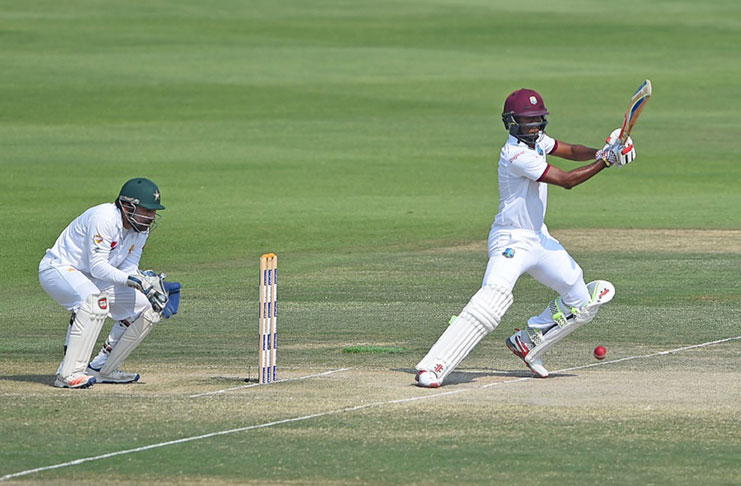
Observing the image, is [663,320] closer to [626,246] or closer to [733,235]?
[626,246]

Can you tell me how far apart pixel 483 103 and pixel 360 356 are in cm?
3374

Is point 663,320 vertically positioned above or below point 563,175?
below

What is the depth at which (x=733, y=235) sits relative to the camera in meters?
24.7

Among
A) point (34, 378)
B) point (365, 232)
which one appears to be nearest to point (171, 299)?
point (34, 378)

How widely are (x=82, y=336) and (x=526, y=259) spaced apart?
3.63 meters

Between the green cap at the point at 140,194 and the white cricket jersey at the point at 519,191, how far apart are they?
2.81 m

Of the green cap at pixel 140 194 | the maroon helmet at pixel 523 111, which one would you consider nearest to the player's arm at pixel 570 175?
the maroon helmet at pixel 523 111

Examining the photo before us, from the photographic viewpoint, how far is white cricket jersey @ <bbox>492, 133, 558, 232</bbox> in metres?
12.3

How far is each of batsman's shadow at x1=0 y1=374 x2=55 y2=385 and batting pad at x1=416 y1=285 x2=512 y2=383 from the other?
3139 mm

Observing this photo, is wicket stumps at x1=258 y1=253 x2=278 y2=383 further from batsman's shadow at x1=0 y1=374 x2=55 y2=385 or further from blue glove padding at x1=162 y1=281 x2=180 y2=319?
batsman's shadow at x1=0 y1=374 x2=55 y2=385

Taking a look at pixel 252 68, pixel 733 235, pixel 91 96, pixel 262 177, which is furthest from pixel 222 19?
pixel 733 235

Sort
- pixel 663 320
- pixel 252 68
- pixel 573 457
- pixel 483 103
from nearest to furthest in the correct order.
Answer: pixel 573 457
pixel 663 320
pixel 483 103
pixel 252 68

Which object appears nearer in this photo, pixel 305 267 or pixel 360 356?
pixel 360 356

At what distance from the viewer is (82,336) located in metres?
12.2
